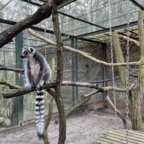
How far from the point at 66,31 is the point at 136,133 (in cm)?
296

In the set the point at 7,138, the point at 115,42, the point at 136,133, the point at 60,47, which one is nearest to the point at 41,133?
the point at 60,47

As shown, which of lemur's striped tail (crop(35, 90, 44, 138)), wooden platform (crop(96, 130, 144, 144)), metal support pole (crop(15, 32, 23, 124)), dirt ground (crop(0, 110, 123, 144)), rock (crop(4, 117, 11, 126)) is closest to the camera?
lemur's striped tail (crop(35, 90, 44, 138))

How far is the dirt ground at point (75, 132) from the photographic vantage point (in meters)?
3.15

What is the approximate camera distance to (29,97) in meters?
3.88

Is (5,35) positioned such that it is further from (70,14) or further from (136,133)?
(70,14)

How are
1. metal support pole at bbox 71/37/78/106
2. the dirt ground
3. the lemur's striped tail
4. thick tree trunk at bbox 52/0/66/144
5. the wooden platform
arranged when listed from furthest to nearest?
metal support pole at bbox 71/37/78/106 < the dirt ground < the wooden platform < the lemur's striped tail < thick tree trunk at bbox 52/0/66/144

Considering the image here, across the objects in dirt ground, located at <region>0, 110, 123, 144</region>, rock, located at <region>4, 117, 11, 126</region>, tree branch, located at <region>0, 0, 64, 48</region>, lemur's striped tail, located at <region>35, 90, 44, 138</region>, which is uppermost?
tree branch, located at <region>0, 0, 64, 48</region>

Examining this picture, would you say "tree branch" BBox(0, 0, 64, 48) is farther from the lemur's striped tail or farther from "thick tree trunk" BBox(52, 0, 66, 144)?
the lemur's striped tail

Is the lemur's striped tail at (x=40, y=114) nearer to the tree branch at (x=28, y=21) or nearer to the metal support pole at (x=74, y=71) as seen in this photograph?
the tree branch at (x=28, y=21)

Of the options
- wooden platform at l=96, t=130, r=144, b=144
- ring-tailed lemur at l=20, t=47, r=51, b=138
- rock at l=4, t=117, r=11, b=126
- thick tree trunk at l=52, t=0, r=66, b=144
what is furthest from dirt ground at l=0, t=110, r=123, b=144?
thick tree trunk at l=52, t=0, r=66, b=144

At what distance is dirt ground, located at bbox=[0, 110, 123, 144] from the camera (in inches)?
124

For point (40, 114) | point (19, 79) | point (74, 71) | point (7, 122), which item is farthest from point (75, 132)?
point (74, 71)

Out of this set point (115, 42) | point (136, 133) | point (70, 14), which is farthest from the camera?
point (70, 14)

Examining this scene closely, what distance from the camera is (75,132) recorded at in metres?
3.58
